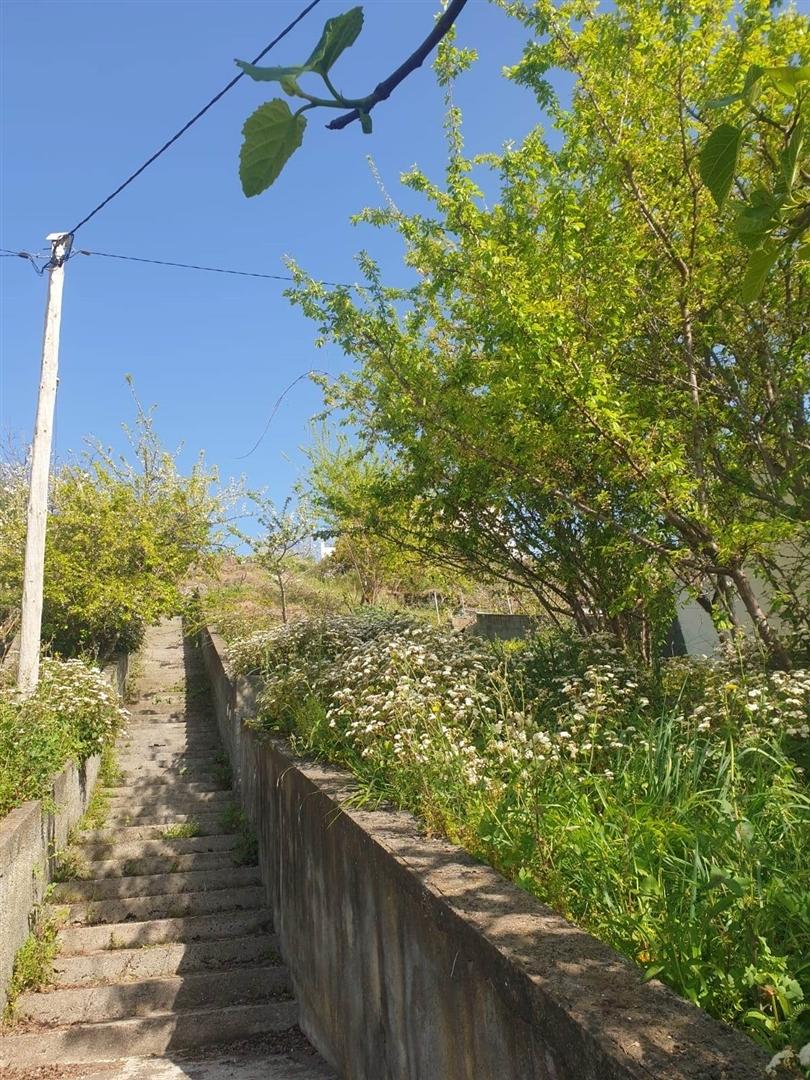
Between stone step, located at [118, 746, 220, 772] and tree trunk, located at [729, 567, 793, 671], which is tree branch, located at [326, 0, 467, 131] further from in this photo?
stone step, located at [118, 746, 220, 772]

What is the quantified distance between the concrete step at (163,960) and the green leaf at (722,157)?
6057 mm

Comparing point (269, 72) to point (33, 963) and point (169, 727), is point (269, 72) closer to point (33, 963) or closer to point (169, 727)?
point (33, 963)

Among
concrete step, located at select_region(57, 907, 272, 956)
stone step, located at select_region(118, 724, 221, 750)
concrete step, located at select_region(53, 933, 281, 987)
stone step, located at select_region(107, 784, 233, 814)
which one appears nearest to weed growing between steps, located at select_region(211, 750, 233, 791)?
stone step, located at select_region(107, 784, 233, 814)

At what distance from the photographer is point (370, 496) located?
6891mm

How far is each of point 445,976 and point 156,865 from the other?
5.07m

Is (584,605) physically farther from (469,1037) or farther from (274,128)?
(274,128)

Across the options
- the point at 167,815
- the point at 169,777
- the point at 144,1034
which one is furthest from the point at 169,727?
the point at 144,1034

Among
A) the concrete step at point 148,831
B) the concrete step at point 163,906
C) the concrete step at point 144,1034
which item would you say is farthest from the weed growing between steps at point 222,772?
the concrete step at point 144,1034

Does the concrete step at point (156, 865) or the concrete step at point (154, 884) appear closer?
the concrete step at point (154, 884)

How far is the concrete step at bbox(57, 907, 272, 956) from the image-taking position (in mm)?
5991

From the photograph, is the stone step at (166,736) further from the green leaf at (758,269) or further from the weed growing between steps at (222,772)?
the green leaf at (758,269)

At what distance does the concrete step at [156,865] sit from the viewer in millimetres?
→ 6957

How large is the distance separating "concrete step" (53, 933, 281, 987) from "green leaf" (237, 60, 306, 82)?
6119mm

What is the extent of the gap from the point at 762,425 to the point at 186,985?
16.7 feet
